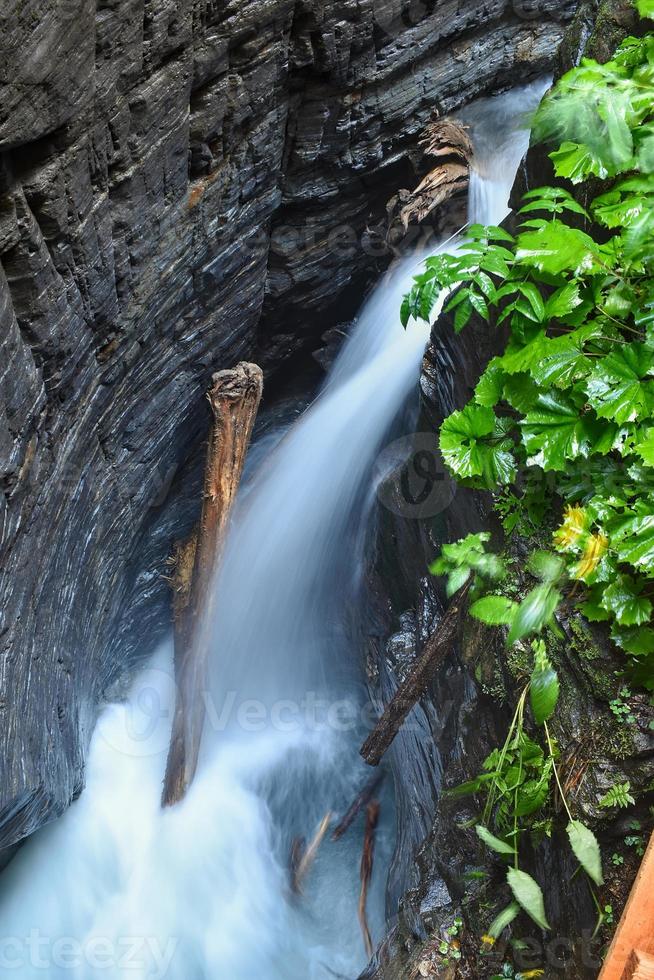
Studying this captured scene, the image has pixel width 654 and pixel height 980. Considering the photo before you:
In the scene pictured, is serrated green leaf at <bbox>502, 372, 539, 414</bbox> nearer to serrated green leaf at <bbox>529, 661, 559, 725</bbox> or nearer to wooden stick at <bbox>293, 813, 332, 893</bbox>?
serrated green leaf at <bbox>529, 661, 559, 725</bbox>

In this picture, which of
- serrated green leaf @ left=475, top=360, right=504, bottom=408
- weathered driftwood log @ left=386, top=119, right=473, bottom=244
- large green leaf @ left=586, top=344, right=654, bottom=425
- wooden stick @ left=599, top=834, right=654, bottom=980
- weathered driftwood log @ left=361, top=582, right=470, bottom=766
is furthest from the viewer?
weathered driftwood log @ left=386, top=119, right=473, bottom=244

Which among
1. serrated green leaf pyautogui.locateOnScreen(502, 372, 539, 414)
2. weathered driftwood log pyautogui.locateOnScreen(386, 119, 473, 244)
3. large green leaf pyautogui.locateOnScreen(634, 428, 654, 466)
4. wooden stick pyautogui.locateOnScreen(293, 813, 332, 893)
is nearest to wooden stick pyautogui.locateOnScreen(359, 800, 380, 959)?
wooden stick pyautogui.locateOnScreen(293, 813, 332, 893)

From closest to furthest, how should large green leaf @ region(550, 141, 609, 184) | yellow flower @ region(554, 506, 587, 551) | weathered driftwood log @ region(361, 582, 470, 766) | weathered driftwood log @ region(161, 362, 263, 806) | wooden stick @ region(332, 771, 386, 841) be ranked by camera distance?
yellow flower @ region(554, 506, 587, 551) < large green leaf @ region(550, 141, 609, 184) < weathered driftwood log @ region(361, 582, 470, 766) < weathered driftwood log @ region(161, 362, 263, 806) < wooden stick @ region(332, 771, 386, 841)

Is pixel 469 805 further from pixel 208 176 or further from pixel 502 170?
pixel 502 170

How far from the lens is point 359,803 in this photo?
4.80 meters

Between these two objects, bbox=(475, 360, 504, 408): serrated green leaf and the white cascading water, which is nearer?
bbox=(475, 360, 504, 408): serrated green leaf

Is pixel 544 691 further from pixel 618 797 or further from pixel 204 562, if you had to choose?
pixel 204 562

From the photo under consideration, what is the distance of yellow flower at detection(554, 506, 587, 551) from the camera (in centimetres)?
223

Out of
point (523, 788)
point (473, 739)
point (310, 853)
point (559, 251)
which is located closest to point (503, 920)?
point (523, 788)

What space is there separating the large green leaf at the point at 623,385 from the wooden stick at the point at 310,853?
354 centimetres

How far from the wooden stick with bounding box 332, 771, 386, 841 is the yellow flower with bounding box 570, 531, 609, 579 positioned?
3.06 m

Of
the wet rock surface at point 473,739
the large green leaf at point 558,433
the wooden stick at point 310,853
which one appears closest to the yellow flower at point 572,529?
the large green leaf at point 558,433

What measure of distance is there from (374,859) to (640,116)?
403 cm

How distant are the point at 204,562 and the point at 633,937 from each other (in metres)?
3.16
